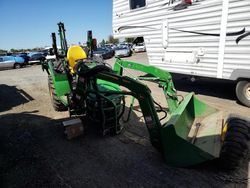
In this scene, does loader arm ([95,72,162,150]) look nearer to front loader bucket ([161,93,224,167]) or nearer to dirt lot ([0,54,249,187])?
front loader bucket ([161,93,224,167])

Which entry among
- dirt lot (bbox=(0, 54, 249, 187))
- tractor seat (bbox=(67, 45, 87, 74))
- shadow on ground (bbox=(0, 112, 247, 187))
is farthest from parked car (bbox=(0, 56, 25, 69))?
shadow on ground (bbox=(0, 112, 247, 187))

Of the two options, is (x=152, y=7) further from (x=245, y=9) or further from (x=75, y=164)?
(x=75, y=164)

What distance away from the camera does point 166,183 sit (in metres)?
2.84

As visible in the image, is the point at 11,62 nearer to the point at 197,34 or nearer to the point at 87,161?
the point at 197,34

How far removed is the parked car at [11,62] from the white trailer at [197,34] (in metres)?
14.8

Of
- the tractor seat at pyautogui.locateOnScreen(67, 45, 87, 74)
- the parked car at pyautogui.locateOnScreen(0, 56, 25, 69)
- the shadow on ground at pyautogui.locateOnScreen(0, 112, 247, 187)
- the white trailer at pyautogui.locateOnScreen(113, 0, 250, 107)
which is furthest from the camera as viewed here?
the parked car at pyautogui.locateOnScreen(0, 56, 25, 69)

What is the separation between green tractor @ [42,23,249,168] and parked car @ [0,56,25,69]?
50.4 feet

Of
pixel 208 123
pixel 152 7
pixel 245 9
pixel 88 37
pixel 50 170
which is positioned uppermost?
pixel 152 7

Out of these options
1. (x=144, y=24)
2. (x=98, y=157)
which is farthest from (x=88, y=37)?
(x=98, y=157)

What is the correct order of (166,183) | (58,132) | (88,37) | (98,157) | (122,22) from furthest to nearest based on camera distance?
1. (122,22)
2. (88,37)
3. (58,132)
4. (98,157)
5. (166,183)

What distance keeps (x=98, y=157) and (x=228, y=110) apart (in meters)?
3.59

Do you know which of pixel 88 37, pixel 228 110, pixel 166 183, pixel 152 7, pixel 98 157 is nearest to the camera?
pixel 166 183

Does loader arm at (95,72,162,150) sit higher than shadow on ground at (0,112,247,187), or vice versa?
loader arm at (95,72,162,150)

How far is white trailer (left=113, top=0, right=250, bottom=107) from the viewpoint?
5.15 metres
